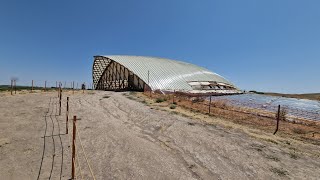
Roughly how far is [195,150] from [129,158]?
124 inches

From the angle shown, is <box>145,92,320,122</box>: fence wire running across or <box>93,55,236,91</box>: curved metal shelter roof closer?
<box>145,92,320,122</box>: fence wire running across

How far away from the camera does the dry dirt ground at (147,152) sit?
8.93 m

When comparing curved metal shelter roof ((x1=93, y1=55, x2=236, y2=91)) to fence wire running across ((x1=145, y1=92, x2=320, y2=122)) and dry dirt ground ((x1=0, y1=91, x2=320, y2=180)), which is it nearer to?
fence wire running across ((x1=145, y1=92, x2=320, y2=122))

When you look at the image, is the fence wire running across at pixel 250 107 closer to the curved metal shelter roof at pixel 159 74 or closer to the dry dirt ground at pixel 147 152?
the dry dirt ground at pixel 147 152

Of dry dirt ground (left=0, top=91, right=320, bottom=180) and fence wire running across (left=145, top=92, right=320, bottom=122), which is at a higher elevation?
fence wire running across (left=145, top=92, right=320, bottom=122)

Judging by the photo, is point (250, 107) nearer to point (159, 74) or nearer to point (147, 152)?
point (147, 152)

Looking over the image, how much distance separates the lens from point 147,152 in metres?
10.8

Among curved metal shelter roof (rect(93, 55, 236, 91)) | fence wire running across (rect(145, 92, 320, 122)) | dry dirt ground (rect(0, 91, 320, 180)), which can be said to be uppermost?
curved metal shelter roof (rect(93, 55, 236, 91))

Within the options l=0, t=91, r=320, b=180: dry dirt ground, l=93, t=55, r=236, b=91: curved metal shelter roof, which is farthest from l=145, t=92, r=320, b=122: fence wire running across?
l=93, t=55, r=236, b=91: curved metal shelter roof

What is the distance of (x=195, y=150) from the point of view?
37.0ft

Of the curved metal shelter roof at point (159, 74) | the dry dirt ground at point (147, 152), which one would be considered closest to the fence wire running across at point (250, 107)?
the dry dirt ground at point (147, 152)

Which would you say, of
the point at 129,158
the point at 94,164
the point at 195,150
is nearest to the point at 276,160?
the point at 195,150

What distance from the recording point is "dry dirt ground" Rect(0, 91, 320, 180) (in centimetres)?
893

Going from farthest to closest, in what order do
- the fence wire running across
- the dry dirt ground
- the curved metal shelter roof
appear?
the curved metal shelter roof → the fence wire running across → the dry dirt ground
